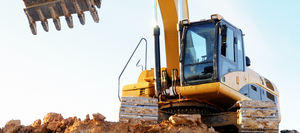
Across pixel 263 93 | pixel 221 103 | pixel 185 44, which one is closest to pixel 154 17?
pixel 185 44

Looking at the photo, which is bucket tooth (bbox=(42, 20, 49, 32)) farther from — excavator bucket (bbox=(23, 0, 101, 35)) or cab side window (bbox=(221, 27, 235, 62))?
cab side window (bbox=(221, 27, 235, 62))

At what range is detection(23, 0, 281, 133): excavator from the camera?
258 inches

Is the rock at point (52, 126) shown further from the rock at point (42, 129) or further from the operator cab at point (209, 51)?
the operator cab at point (209, 51)

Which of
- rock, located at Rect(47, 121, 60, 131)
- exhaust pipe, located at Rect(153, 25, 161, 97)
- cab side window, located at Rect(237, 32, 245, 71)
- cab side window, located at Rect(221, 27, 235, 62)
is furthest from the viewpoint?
exhaust pipe, located at Rect(153, 25, 161, 97)

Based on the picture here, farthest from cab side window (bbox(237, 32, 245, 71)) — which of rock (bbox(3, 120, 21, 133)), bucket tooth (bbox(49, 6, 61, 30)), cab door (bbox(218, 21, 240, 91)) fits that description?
rock (bbox(3, 120, 21, 133))

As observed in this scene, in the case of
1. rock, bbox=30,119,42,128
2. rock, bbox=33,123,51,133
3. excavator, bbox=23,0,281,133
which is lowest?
rock, bbox=33,123,51,133

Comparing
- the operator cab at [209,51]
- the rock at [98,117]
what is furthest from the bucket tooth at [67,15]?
the operator cab at [209,51]

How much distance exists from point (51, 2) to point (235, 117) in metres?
4.08

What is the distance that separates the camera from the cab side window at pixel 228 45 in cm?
758

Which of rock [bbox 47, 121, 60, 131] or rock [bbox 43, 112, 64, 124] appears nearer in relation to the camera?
rock [bbox 47, 121, 60, 131]

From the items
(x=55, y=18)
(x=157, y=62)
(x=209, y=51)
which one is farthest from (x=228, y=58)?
(x=55, y=18)

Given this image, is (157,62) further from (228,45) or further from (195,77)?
(228,45)

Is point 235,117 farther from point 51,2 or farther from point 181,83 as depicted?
point 51,2

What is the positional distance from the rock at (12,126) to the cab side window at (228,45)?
4.16m
